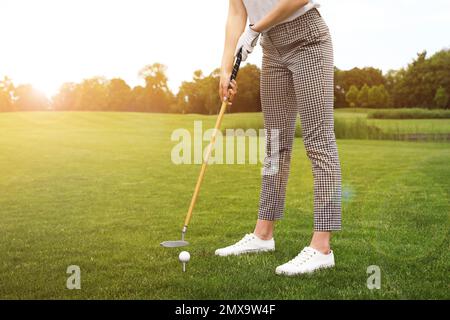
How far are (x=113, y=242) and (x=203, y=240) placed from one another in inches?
23.6

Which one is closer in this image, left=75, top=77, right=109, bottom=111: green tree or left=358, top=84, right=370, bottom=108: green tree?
left=358, top=84, right=370, bottom=108: green tree

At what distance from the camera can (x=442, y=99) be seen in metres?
16.9

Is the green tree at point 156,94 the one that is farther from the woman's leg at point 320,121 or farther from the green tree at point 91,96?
the woman's leg at point 320,121

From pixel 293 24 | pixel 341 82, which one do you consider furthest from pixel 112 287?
pixel 341 82

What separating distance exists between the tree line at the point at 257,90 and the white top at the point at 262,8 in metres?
10.7

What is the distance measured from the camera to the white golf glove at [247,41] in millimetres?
3237

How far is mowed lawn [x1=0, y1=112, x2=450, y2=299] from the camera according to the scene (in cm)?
290

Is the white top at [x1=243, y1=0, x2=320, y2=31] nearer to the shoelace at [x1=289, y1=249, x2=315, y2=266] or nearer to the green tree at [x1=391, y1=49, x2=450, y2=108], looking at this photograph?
the shoelace at [x1=289, y1=249, x2=315, y2=266]

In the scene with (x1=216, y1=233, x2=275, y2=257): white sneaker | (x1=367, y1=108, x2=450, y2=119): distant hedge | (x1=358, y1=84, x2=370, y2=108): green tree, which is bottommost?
(x1=216, y1=233, x2=275, y2=257): white sneaker

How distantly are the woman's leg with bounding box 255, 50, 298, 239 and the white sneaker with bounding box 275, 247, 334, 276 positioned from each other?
421mm

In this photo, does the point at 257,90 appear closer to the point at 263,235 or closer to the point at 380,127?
the point at 380,127

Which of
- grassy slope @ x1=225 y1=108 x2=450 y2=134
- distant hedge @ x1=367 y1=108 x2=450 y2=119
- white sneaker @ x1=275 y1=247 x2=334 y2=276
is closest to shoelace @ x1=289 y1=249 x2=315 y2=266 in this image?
white sneaker @ x1=275 y1=247 x2=334 y2=276

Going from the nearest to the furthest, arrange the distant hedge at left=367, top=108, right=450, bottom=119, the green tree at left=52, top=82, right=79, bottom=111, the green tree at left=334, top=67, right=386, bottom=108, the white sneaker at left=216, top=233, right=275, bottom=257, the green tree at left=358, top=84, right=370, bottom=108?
the white sneaker at left=216, top=233, right=275, bottom=257
the distant hedge at left=367, top=108, right=450, bottom=119
the green tree at left=334, top=67, right=386, bottom=108
the green tree at left=358, top=84, right=370, bottom=108
the green tree at left=52, top=82, right=79, bottom=111

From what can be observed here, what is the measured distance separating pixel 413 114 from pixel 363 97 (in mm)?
1506
